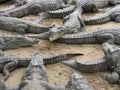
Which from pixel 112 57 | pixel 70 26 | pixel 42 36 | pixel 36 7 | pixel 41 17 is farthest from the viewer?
pixel 36 7

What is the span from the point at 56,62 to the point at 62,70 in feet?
0.81

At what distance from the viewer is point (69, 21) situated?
7090 millimetres

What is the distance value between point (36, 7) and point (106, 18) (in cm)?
169

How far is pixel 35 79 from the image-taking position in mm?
4867

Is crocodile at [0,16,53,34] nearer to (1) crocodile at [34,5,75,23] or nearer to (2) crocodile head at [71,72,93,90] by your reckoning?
(1) crocodile at [34,5,75,23]

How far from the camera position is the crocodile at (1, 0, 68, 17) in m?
7.83

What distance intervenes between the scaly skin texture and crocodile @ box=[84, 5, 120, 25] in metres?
0.21

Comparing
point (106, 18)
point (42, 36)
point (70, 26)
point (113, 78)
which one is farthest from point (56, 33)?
point (113, 78)

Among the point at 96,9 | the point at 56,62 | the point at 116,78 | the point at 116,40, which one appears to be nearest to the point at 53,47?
the point at 56,62

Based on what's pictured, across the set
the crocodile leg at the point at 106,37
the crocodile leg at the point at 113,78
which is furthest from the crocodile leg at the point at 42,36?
the crocodile leg at the point at 113,78

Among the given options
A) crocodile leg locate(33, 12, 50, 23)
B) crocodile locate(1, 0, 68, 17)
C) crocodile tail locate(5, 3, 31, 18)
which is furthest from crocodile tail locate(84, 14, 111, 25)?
crocodile tail locate(5, 3, 31, 18)

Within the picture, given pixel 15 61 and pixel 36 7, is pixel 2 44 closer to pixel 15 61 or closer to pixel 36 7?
pixel 15 61

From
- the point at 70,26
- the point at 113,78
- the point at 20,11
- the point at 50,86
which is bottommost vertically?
the point at 113,78

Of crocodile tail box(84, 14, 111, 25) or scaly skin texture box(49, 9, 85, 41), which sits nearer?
scaly skin texture box(49, 9, 85, 41)
